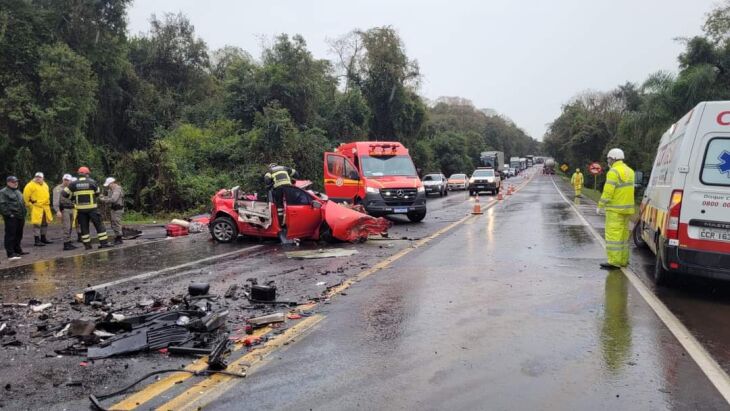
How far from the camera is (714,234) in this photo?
682 centimetres

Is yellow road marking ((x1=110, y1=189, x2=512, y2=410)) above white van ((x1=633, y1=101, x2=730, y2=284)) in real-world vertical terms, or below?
below

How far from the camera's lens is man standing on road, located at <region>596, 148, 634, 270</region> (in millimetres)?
8969

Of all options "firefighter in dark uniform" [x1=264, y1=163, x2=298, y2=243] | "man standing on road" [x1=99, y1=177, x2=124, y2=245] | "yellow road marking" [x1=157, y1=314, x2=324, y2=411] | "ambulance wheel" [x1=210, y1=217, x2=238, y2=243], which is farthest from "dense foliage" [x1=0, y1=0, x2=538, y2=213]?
"yellow road marking" [x1=157, y1=314, x2=324, y2=411]

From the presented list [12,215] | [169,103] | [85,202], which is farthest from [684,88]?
[169,103]

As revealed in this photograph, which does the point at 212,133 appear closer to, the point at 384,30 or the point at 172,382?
the point at 384,30

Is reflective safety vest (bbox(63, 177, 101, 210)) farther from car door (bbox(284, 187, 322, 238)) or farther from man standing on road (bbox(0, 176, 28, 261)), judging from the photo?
car door (bbox(284, 187, 322, 238))

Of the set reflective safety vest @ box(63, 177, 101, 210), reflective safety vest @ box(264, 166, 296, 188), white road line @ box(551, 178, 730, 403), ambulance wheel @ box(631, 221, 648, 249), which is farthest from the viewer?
reflective safety vest @ box(63, 177, 101, 210)

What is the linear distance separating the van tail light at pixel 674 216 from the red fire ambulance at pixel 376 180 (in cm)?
1024

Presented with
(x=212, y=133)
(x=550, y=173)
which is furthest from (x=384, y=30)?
(x=550, y=173)

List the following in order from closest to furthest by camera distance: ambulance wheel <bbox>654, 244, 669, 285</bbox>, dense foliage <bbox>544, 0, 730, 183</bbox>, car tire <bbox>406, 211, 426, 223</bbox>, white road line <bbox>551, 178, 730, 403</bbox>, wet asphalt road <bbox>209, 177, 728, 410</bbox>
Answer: wet asphalt road <bbox>209, 177, 728, 410</bbox> → white road line <bbox>551, 178, 730, 403</bbox> → ambulance wheel <bbox>654, 244, 669, 285</bbox> → car tire <bbox>406, 211, 426, 223</bbox> → dense foliage <bbox>544, 0, 730, 183</bbox>

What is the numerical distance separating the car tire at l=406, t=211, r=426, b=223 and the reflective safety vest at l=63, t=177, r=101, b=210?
30.2 ft

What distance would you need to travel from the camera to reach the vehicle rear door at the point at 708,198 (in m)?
6.78

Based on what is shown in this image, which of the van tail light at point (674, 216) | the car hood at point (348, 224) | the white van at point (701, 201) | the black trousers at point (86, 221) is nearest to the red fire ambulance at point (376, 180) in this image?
the car hood at point (348, 224)

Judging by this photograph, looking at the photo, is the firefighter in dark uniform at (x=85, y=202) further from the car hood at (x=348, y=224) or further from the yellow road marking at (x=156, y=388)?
the yellow road marking at (x=156, y=388)
